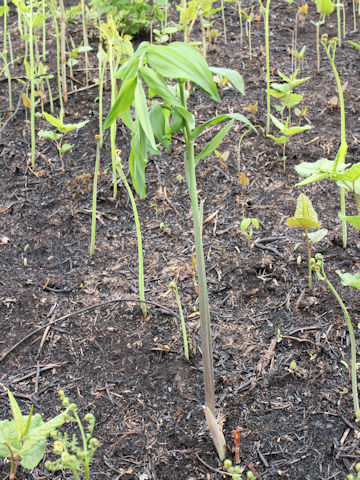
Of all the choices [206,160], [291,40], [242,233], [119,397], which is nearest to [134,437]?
[119,397]

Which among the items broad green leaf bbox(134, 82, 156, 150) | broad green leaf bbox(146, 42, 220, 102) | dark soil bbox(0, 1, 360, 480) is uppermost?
broad green leaf bbox(146, 42, 220, 102)

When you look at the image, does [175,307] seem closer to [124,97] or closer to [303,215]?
[303,215]

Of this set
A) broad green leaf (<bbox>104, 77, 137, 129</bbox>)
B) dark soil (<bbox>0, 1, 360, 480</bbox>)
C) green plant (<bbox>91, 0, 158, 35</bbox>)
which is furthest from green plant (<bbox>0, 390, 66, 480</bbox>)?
green plant (<bbox>91, 0, 158, 35</bbox>)

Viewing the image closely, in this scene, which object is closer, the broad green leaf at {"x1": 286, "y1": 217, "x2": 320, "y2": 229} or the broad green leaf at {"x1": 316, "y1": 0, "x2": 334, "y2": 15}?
the broad green leaf at {"x1": 286, "y1": 217, "x2": 320, "y2": 229}

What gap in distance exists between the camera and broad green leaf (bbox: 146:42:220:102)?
106cm

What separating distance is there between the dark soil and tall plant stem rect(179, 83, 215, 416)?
0.62 feet

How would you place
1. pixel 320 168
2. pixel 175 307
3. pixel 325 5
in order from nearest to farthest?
pixel 320 168, pixel 175 307, pixel 325 5

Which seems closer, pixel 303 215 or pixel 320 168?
pixel 320 168

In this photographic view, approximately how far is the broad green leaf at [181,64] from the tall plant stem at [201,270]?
118 mm

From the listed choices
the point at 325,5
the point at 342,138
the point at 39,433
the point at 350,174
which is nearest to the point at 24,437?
the point at 39,433

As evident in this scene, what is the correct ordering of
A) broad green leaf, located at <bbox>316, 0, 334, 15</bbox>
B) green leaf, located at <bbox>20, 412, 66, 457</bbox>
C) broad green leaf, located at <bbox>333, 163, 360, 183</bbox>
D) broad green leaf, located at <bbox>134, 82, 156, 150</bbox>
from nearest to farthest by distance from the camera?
broad green leaf, located at <bbox>134, 82, 156, 150</bbox> < green leaf, located at <bbox>20, 412, 66, 457</bbox> < broad green leaf, located at <bbox>333, 163, 360, 183</bbox> < broad green leaf, located at <bbox>316, 0, 334, 15</bbox>

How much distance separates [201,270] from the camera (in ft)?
4.39

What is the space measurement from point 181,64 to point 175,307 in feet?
3.36

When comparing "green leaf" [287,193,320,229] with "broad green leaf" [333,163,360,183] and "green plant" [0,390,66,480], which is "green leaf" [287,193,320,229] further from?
"green plant" [0,390,66,480]
